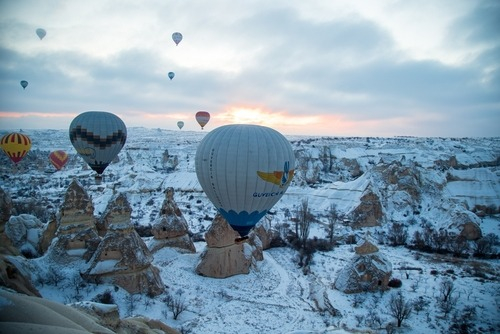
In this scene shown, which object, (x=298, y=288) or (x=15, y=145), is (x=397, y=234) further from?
(x=15, y=145)

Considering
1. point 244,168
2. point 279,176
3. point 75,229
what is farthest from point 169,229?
point 279,176

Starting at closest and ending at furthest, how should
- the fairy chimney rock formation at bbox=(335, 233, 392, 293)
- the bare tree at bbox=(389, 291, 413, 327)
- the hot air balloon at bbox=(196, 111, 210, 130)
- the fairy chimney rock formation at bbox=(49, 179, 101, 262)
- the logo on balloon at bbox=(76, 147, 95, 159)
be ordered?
the bare tree at bbox=(389, 291, 413, 327) < the fairy chimney rock formation at bbox=(49, 179, 101, 262) < the fairy chimney rock formation at bbox=(335, 233, 392, 293) < the logo on balloon at bbox=(76, 147, 95, 159) < the hot air balloon at bbox=(196, 111, 210, 130)

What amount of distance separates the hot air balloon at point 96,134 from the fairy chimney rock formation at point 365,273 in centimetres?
1277

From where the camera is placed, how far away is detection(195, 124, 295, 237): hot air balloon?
10781 mm

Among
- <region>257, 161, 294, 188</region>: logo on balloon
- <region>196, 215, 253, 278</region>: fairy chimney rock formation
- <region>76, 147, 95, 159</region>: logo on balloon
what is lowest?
<region>196, 215, 253, 278</region>: fairy chimney rock formation

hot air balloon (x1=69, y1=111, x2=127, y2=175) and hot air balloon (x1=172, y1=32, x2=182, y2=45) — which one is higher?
hot air balloon (x1=172, y1=32, x2=182, y2=45)

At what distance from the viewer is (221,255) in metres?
15.4

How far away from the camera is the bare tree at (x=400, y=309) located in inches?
471

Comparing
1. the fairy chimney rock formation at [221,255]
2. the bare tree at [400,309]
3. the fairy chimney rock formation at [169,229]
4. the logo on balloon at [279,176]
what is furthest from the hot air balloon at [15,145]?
the bare tree at [400,309]

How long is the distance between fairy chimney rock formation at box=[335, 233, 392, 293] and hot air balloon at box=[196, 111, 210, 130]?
55.7 feet

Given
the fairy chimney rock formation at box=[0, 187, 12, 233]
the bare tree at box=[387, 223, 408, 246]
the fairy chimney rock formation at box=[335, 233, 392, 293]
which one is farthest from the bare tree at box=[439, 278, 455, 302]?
the fairy chimney rock formation at box=[0, 187, 12, 233]

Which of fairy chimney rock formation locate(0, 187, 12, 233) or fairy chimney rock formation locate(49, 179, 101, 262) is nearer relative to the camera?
fairy chimney rock formation locate(0, 187, 12, 233)

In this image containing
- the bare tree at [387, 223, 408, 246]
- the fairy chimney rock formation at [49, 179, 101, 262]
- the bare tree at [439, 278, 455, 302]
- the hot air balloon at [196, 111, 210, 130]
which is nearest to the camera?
the fairy chimney rock formation at [49, 179, 101, 262]

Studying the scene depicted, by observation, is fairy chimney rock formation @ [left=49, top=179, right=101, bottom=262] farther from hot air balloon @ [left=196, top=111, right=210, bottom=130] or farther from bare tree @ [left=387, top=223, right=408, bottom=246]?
bare tree @ [left=387, top=223, right=408, bottom=246]
